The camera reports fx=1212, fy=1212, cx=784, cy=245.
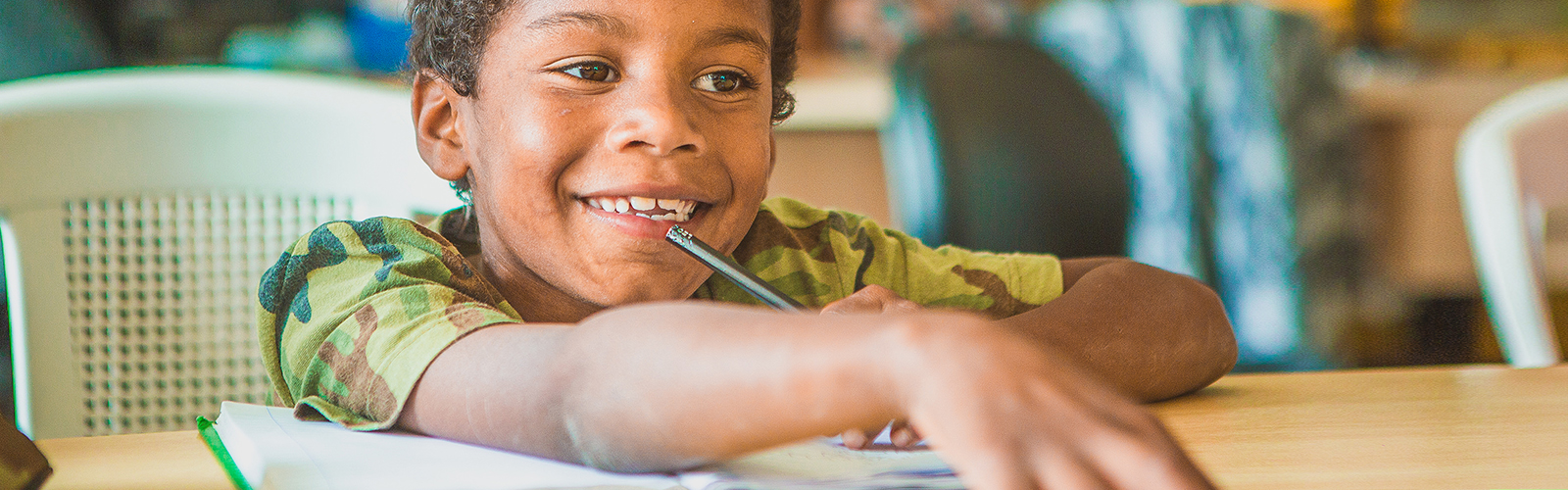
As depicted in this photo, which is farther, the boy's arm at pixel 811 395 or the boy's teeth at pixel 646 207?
the boy's teeth at pixel 646 207

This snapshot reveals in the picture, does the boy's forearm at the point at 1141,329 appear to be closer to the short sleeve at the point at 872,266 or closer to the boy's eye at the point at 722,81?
the short sleeve at the point at 872,266

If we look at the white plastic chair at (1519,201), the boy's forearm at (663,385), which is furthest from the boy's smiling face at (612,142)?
the white plastic chair at (1519,201)

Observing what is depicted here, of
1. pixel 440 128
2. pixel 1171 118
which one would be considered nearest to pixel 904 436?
pixel 440 128

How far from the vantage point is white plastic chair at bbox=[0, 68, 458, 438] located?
0.72 metres

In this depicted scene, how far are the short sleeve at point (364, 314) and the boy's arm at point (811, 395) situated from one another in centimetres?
7

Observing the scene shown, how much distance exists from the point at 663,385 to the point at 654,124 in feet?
0.73

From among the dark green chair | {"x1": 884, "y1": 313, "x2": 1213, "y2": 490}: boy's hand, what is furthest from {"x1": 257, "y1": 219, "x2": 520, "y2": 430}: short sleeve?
the dark green chair

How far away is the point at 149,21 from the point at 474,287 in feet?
6.46

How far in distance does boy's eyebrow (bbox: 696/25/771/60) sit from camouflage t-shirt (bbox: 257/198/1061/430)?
4.9 inches

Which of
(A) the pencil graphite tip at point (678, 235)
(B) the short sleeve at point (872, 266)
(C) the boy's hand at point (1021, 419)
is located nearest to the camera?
(C) the boy's hand at point (1021, 419)

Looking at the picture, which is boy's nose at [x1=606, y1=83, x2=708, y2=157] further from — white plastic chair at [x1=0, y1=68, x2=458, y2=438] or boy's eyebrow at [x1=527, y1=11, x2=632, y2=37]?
white plastic chair at [x1=0, y1=68, x2=458, y2=438]

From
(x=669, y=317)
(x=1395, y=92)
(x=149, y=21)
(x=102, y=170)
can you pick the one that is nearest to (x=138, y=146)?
(x=102, y=170)

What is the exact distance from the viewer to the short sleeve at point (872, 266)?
658 millimetres

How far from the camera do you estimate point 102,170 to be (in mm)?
753
